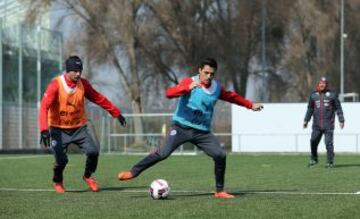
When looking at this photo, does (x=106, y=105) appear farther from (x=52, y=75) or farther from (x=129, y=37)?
(x=52, y=75)

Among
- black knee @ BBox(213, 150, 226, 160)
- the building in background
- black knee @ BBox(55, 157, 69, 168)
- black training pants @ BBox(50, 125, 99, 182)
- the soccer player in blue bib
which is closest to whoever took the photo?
the soccer player in blue bib

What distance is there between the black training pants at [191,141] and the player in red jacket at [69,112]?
102cm

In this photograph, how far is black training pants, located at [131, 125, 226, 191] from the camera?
434 inches

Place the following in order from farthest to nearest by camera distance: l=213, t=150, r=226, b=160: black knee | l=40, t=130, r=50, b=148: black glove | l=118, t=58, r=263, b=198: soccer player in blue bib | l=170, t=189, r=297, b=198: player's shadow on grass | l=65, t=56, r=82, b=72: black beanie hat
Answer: l=65, t=56, r=82, b=72: black beanie hat
l=170, t=189, r=297, b=198: player's shadow on grass
l=213, t=150, r=226, b=160: black knee
l=40, t=130, r=50, b=148: black glove
l=118, t=58, r=263, b=198: soccer player in blue bib

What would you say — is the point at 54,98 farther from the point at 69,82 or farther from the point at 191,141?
the point at 191,141

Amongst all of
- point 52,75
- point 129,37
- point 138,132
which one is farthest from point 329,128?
point 52,75

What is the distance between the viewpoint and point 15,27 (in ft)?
141

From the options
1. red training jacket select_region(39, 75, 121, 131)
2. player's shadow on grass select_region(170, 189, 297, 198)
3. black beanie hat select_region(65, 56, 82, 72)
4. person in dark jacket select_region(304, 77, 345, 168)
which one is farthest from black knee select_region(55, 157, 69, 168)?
person in dark jacket select_region(304, 77, 345, 168)

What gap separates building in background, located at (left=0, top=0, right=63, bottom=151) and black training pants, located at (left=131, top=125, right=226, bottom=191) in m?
29.8

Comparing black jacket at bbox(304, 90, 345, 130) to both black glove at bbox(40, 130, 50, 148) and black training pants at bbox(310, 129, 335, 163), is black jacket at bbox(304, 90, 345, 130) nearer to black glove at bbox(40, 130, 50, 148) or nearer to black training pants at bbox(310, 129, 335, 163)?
black training pants at bbox(310, 129, 335, 163)

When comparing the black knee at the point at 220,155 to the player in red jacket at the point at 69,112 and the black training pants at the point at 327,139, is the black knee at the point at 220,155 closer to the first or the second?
the player in red jacket at the point at 69,112

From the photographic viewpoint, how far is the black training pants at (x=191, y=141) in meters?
11.0

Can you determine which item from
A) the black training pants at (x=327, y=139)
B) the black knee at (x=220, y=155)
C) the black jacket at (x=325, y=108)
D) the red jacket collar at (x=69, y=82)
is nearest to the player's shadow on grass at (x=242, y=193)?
the black knee at (x=220, y=155)

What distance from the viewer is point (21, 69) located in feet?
143
